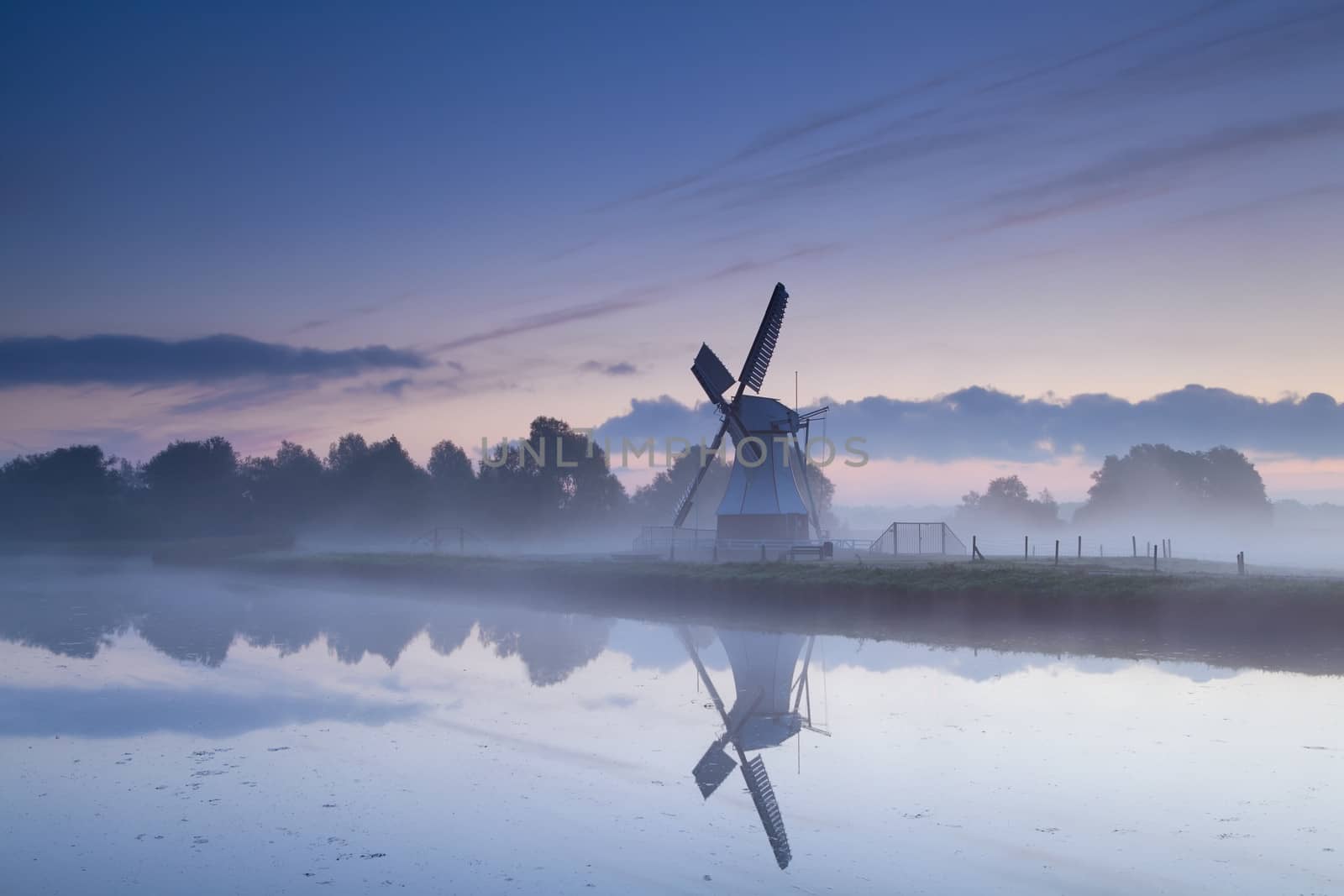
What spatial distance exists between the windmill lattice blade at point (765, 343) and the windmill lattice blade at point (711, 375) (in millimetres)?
834

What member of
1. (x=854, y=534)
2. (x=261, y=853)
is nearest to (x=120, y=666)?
(x=261, y=853)

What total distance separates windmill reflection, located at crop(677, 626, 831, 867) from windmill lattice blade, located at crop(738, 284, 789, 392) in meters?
23.1

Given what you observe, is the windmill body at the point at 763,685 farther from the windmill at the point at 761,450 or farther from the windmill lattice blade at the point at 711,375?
the windmill lattice blade at the point at 711,375

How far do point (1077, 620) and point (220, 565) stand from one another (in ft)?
200

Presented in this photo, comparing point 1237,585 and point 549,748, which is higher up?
point 1237,585

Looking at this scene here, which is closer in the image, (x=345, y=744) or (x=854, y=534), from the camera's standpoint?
(x=345, y=744)

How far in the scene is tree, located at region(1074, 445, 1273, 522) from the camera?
111562mm

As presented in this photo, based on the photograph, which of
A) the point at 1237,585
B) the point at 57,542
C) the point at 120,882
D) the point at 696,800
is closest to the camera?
the point at 120,882

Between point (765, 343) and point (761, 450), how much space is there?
6.26 meters

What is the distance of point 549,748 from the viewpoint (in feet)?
45.5

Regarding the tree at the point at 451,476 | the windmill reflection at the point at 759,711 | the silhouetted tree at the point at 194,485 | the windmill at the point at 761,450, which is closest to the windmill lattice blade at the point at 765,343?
the windmill at the point at 761,450

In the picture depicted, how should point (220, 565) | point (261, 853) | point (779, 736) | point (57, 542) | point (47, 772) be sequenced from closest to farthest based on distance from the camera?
1. point (261, 853)
2. point (47, 772)
3. point (779, 736)
4. point (220, 565)
5. point (57, 542)

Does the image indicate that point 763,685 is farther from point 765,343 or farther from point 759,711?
point 765,343

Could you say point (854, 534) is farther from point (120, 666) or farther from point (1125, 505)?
point (120, 666)
